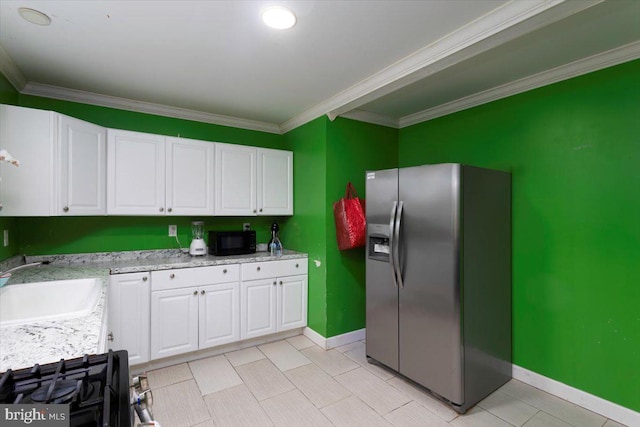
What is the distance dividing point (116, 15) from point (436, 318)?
267cm

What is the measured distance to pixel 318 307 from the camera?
3143 millimetres

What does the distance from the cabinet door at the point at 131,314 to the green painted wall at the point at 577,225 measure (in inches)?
118

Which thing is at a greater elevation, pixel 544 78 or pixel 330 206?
pixel 544 78

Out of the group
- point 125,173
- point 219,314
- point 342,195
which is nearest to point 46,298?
point 125,173

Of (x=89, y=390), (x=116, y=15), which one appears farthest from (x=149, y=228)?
(x=89, y=390)

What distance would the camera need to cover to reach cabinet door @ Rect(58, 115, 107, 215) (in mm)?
2236

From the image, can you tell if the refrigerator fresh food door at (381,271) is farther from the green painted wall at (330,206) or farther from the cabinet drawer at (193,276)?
the cabinet drawer at (193,276)

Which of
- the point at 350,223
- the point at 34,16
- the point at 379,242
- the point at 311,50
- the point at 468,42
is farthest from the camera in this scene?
the point at 350,223

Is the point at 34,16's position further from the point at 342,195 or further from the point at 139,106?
the point at 342,195

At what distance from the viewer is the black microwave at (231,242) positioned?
308cm

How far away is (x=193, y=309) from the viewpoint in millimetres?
2727

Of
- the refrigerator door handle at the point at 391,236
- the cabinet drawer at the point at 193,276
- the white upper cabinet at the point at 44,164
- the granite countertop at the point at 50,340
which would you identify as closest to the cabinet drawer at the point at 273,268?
the cabinet drawer at the point at 193,276

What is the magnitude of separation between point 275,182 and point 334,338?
5.68 feet

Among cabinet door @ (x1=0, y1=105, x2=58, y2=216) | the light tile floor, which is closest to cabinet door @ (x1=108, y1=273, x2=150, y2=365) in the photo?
the light tile floor
